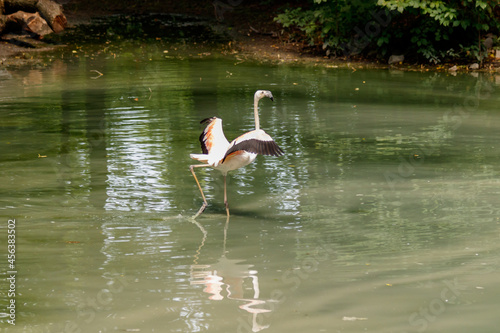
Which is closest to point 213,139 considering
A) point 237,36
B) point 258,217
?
point 258,217

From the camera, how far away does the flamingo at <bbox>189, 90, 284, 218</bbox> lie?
6.06 metres

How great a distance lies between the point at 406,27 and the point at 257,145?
13.5 meters

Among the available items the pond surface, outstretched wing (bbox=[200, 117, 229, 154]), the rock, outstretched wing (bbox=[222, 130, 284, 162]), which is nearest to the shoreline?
the rock

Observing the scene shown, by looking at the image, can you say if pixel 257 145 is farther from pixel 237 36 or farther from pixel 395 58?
pixel 237 36

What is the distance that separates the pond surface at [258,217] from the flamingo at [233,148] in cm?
56

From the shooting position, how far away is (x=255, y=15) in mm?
25047

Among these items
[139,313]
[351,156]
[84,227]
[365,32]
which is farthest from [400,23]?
[139,313]

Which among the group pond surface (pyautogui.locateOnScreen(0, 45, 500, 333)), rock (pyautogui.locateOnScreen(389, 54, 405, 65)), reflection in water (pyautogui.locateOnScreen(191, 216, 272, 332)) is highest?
rock (pyautogui.locateOnScreen(389, 54, 405, 65))

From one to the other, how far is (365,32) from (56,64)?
26.6 feet

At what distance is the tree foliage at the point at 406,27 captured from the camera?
1684cm

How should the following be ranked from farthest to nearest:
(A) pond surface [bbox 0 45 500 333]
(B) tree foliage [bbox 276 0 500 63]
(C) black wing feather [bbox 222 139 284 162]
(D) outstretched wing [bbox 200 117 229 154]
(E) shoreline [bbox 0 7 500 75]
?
(E) shoreline [bbox 0 7 500 75]
(B) tree foliage [bbox 276 0 500 63]
(D) outstretched wing [bbox 200 117 229 154]
(C) black wing feather [bbox 222 139 284 162]
(A) pond surface [bbox 0 45 500 333]

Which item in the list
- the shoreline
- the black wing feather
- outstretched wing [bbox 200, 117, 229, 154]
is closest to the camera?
the black wing feather

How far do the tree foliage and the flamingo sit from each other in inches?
414

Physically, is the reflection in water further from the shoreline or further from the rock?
the rock
